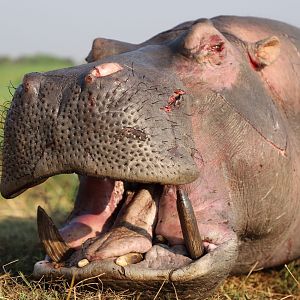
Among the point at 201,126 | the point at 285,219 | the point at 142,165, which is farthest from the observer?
the point at 285,219

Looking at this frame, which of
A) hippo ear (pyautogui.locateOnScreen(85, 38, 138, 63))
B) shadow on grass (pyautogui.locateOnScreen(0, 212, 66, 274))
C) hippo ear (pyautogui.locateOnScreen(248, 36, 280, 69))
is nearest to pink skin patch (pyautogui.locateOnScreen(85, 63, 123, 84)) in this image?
hippo ear (pyautogui.locateOnScreen(85, 38, 138, 63))

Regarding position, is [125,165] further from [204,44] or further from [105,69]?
[204,44]

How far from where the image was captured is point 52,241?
3176 millimetres

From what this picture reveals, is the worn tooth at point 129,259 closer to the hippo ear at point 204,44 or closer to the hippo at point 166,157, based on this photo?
the hippo at point 166,157

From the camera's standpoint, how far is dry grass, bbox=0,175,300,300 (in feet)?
10.3

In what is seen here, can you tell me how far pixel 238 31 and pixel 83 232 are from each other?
1.34 m

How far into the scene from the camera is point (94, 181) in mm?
3512

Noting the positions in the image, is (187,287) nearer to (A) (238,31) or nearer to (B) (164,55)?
(B) (164,55)

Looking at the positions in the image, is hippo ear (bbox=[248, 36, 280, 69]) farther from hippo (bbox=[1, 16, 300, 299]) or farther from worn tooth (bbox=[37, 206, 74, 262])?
worn tooth (bbox=[37, 206, 74, 262])

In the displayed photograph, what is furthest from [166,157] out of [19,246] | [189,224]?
[19,246]

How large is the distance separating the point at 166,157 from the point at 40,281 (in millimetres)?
803

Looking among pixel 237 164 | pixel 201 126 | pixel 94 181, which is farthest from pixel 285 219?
pixel 94 181

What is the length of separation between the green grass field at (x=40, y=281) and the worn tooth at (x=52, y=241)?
0.11 m

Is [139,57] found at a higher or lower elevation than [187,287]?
higher
